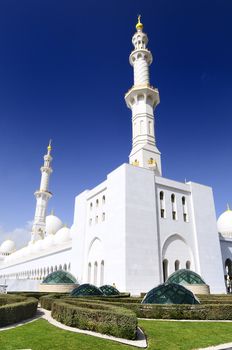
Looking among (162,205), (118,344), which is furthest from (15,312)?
(162,205)

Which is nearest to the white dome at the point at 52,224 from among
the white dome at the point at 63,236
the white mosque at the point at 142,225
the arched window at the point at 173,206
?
the white dome at the point at 63,236

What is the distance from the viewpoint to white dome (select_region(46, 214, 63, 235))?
5784 centimetres

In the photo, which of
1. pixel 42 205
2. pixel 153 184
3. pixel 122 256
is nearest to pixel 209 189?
pixel 153 184

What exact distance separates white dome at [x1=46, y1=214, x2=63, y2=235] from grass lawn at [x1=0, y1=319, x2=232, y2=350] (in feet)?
165

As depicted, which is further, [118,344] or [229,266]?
[229,266]

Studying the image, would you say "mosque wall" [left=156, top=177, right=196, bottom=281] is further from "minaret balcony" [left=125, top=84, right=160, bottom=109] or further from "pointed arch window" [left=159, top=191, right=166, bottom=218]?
"minaret balcony" [left=125, top=84, right=160, bottom=109]

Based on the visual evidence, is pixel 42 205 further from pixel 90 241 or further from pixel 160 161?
pixel 160 161

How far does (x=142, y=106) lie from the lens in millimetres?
34562

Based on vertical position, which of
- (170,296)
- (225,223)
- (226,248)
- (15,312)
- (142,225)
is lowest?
(15,312)

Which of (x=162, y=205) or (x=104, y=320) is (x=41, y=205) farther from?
(x=104, y=320)

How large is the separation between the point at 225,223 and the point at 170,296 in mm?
31936

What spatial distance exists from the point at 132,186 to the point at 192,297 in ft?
48.8

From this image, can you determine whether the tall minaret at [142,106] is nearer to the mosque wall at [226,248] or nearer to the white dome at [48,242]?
the mosque wall at [226,248]

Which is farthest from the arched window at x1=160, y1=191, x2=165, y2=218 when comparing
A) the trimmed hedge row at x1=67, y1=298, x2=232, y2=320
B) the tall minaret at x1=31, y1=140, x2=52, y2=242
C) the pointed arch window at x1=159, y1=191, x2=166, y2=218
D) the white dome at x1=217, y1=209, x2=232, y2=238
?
the tall minaret at x1=31, y1=140, x2=52, y2=242
